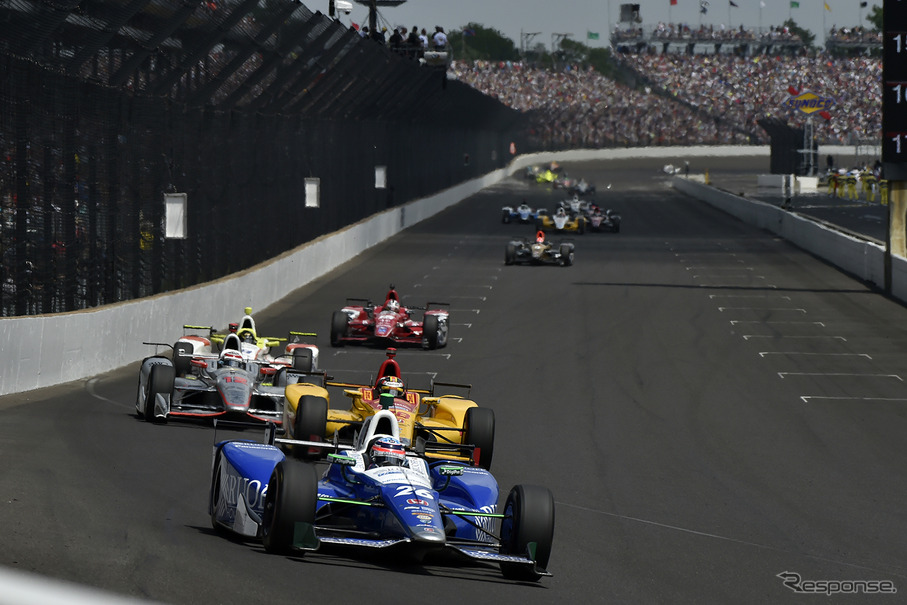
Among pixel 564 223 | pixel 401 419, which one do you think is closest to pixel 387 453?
pixel 401 419

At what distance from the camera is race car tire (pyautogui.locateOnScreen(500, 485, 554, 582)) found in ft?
26.6

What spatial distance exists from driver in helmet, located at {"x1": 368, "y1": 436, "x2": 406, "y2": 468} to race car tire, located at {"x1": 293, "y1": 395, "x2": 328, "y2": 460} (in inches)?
126

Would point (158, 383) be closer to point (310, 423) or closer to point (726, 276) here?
point (310, 423)

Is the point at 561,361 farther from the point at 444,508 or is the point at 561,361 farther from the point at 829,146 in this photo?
the point at 829,146

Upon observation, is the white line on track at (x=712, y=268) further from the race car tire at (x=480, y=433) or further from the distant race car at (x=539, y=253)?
the race car tire at (x=480, y=433)

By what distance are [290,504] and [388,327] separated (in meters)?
13.4

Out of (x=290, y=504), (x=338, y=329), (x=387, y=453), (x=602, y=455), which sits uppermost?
(x=387, y=453)

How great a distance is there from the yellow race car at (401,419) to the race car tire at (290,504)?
2900mm

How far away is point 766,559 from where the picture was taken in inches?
364

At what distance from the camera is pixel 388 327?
839 inches

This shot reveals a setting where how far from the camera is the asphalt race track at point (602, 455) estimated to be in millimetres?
7898

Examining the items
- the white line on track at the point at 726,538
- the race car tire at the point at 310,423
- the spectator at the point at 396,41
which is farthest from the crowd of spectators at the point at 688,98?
the white line on track at the point at 726,538

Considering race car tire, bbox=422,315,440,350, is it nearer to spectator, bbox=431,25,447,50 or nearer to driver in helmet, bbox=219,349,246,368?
driver in helmet, bbox=219,349,246,368

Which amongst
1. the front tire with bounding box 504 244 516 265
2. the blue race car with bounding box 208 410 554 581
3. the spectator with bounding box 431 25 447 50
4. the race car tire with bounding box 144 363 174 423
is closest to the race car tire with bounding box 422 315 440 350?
the race car tire with bounding box 144 363 174 423
